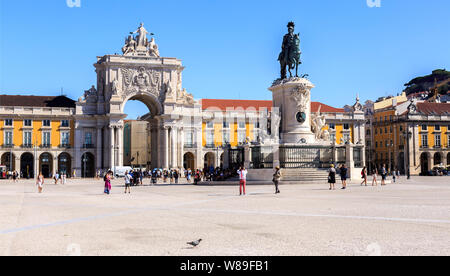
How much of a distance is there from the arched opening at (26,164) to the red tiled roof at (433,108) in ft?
195

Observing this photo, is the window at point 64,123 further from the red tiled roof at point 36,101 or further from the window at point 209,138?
the window at point 209,138

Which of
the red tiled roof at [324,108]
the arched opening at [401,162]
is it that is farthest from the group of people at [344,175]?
the red tiled roof at [324,108]

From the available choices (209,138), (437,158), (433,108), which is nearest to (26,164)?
(209,138)

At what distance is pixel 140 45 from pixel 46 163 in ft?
72.5

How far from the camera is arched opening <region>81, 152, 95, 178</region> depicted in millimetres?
77250

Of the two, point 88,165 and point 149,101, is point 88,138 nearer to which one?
point 88,165

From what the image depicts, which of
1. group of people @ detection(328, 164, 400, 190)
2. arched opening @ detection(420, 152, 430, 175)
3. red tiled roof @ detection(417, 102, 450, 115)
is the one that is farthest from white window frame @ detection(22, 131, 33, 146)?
red tiled roof @ detection(417, 102, 450, 115)

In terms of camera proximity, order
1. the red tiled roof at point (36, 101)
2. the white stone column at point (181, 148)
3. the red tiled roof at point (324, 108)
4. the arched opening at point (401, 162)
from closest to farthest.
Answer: the white stone column at point (181, 148)
the red tiled roof at point (36, 101)
the arched opening at point (401, 162)
the red tiled roof at point (324, 108)

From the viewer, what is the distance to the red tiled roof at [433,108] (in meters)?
83.9

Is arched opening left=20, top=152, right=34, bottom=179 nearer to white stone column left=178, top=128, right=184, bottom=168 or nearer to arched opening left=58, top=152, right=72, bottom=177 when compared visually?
arched opening left=58, top=152, right=72, bottom=177

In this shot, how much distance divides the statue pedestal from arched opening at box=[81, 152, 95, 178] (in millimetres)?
49549

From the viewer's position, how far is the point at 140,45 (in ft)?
258

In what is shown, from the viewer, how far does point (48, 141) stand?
75.9m
